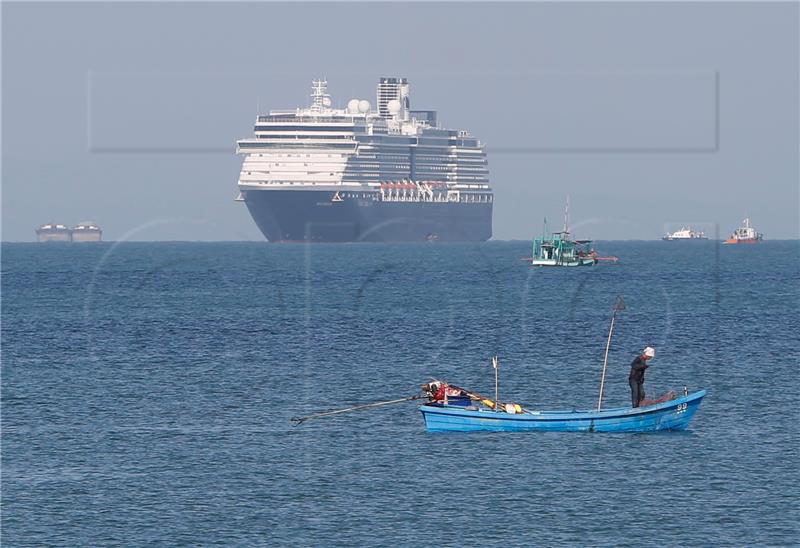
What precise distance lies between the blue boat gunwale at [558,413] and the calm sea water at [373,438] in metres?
0.70

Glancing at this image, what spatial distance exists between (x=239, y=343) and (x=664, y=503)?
46808mm

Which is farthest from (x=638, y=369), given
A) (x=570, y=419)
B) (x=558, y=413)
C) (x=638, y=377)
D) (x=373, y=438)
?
(x=373, y=438)

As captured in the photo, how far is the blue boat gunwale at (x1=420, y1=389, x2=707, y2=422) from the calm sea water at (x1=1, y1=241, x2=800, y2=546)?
70cm

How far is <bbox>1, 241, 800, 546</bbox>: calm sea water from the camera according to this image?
119 ft

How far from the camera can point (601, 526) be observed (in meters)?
35.7

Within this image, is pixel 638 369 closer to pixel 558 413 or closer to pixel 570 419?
pixel 570 419

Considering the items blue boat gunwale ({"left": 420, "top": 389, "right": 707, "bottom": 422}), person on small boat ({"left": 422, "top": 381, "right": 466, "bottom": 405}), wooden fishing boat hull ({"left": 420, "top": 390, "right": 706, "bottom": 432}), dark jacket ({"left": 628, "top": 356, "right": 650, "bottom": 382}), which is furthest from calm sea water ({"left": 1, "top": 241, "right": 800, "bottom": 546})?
dark jacket ({"left": 628, "top": 356, "right": 650, "bottom": 382})

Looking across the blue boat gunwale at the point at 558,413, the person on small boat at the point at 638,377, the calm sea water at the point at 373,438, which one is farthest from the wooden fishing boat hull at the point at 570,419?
the person on small boat at the point at 638,377

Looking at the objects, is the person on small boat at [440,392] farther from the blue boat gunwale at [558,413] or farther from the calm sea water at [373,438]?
the calm sea water at [373,438]

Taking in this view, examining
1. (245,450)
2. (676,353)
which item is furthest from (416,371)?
(245,450)

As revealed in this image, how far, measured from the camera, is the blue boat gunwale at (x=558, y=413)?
47812mm

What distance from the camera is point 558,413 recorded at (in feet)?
158

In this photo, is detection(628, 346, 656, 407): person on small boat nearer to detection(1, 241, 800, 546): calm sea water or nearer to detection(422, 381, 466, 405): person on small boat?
detection(1, 241, 800, 546): calm sea water

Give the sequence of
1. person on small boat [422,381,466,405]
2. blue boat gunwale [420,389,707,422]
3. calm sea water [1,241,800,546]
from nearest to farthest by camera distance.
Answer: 1. calm sea water [1,241,800,546]
2. blue boat gunwale [420,389,707,422]
3. person on small boat [422,381,466,405]
